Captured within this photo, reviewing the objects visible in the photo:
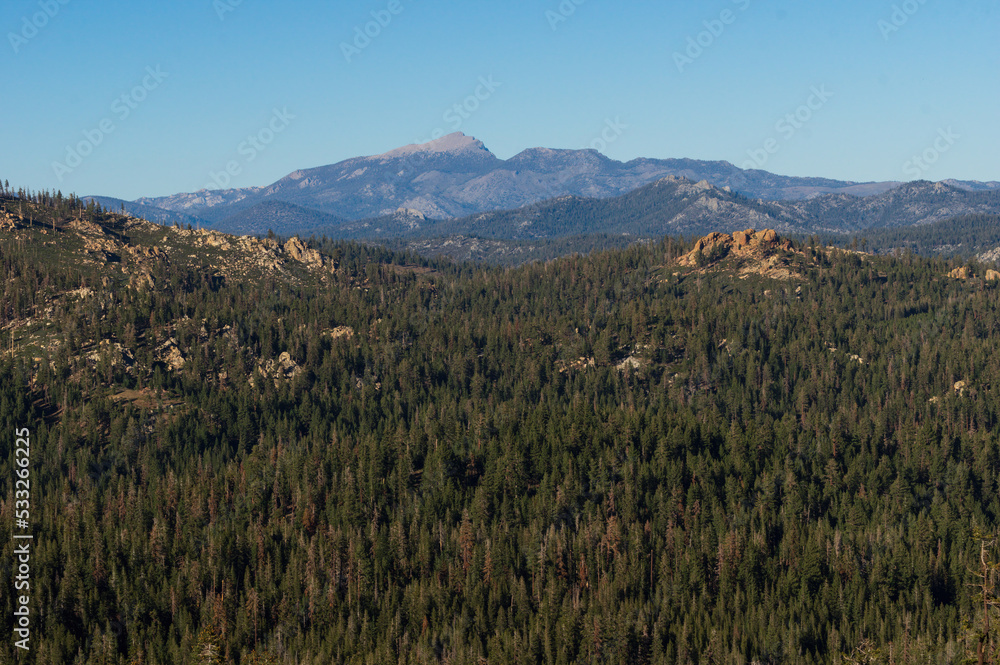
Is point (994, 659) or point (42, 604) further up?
point (994, 659)

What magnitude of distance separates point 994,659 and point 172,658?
13564 cm

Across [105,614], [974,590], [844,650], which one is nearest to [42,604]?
[105,614]

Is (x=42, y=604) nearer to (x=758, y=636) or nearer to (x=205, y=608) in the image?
(x=205, y=608)

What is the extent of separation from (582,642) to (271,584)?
210ft

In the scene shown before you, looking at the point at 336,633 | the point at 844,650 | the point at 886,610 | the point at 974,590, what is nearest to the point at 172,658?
the point at 336,633

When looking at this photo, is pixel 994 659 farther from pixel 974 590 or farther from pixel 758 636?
pixel 974 590

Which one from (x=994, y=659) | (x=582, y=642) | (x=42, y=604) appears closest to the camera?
(x=994, y=659)

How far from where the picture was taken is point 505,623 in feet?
607

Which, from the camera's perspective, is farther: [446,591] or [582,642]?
[446,591]

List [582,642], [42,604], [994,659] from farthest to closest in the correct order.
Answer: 1. [42,604]
2. [582,642]
3. [994,659]

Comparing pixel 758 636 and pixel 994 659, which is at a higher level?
pixel 994 659

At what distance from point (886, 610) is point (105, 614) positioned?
492 ft

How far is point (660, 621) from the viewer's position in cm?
18112

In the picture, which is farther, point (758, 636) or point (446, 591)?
point (446, 591)
